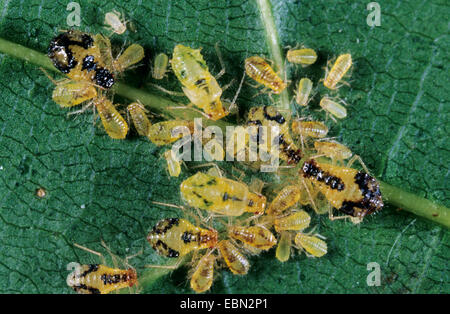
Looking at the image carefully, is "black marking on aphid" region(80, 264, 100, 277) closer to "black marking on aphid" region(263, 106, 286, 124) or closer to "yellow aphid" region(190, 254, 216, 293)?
"yellow aphid" region(190, 254, 216, 293)

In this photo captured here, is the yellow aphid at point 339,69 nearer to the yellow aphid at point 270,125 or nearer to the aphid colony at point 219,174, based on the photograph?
the aphid colony at point 219,174

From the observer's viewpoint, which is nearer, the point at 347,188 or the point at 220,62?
the point at 347,188

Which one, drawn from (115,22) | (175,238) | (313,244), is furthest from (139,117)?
(313,244)

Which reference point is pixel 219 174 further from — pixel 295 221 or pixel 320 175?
pixel 320 175

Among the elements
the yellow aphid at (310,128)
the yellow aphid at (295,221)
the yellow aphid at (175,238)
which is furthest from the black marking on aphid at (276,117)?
the yellow aphid at (175,238)

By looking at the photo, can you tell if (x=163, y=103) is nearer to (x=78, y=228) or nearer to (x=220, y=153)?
(x=220, y=153)
